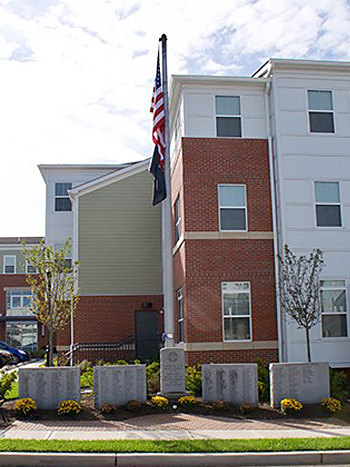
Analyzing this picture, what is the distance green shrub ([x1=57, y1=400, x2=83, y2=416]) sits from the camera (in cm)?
1366

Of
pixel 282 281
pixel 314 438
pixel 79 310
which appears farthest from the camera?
pixel 79 310

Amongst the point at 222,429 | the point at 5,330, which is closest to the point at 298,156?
the point at 222,429

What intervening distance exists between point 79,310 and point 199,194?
9894 millimetres

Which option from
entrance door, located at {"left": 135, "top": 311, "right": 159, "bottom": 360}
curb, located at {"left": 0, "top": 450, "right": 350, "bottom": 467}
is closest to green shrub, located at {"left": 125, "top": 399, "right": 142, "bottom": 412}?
curb, located at {"left": 0, "top": 450, "right": 350, "bottom": 467}

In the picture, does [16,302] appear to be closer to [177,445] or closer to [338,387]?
[338,387]

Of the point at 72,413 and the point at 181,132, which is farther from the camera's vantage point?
the point at 181,132

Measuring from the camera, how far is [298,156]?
20172mm

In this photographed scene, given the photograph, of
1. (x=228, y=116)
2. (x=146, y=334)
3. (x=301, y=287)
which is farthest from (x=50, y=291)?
(x=146, y=334)

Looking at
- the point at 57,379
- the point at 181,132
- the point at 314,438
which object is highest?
the point at 181,132

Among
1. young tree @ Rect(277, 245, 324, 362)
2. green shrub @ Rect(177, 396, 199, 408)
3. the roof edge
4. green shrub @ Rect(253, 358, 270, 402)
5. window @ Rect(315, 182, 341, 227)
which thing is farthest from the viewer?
the roof edge

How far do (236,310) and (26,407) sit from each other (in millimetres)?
8016

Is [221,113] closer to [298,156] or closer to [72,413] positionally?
[298,156]

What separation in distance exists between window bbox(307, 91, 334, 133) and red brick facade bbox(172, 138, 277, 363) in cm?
176

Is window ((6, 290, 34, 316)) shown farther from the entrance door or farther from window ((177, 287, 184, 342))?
window ((177, 287, 184, 342))
